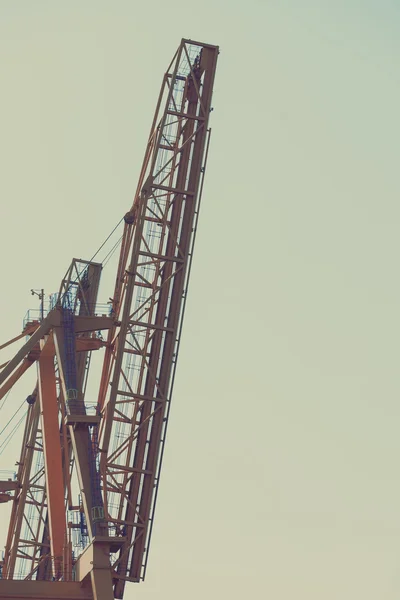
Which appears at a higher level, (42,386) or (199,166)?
(199,166)

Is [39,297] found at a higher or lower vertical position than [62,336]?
higher

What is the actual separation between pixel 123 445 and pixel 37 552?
49.8 ft

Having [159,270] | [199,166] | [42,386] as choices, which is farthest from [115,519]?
[199,166]

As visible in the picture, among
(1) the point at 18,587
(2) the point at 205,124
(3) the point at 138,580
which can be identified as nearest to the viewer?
(1) the point at 18,587

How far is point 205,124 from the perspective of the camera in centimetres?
4341

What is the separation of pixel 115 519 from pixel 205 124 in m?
14.1

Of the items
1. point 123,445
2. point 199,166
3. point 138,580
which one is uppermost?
point 199,166

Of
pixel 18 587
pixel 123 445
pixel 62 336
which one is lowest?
pixel 18 587

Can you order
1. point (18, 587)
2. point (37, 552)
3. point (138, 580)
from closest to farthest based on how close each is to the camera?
point (18, 587)
point (138, 580)
point (37, 552)

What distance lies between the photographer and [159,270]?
4234 cm

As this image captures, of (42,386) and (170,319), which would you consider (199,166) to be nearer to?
(170,319)

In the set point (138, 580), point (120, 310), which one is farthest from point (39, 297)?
point (138, 580)

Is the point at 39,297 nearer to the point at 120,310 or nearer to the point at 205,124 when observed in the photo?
the point at 120,310

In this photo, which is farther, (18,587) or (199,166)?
(199,166)
